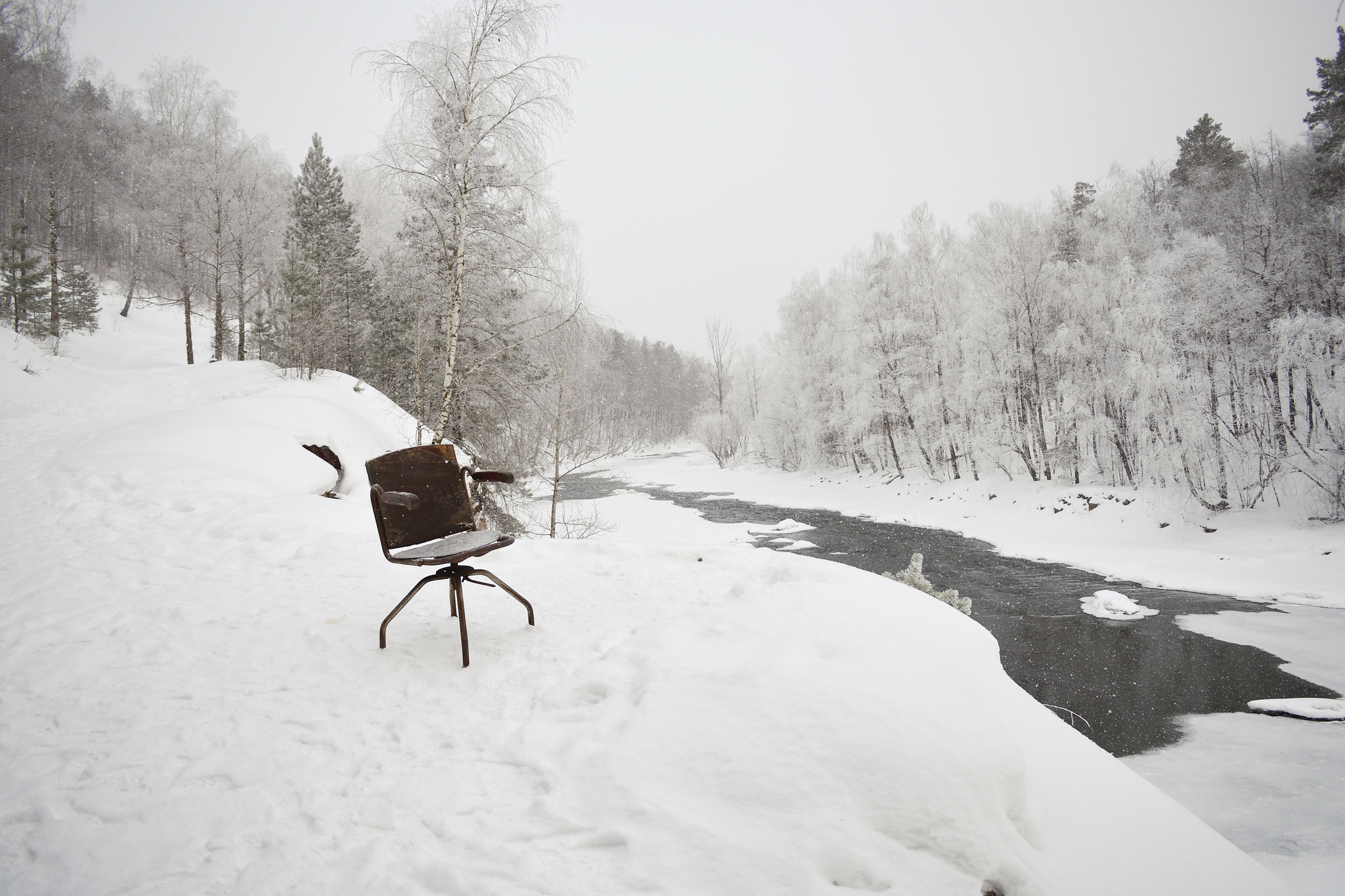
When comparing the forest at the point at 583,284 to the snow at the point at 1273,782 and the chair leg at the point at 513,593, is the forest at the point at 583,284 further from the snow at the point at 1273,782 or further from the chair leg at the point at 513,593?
the snow at the point at 1273,782

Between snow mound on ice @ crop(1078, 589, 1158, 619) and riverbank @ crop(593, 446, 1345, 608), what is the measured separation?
199 centimetres

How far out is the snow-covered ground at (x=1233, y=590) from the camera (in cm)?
397

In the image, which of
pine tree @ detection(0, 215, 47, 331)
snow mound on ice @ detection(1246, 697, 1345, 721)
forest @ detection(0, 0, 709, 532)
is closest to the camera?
snow mound on ice @ detection(1246, 697, 1345, 721)

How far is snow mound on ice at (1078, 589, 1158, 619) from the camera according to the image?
28.4 ft

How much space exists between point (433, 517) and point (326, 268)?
58.2 feet

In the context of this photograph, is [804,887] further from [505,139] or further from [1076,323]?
[1076,323]

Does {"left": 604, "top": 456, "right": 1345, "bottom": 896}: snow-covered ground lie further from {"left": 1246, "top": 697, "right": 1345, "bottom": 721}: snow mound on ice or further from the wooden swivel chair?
the wooden swivel chair

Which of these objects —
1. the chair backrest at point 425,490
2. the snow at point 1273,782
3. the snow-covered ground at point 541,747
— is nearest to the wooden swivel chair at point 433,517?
the chair backrest at point 425,490

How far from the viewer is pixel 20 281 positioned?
47.0 feet

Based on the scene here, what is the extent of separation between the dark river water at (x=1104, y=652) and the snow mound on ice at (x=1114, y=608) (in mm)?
180

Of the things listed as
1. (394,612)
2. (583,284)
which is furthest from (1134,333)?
(394,612)

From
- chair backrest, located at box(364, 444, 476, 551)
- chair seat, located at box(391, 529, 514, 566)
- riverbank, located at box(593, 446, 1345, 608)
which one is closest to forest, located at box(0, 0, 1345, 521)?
riverbank, located at box(593, 446, 1345, 608)

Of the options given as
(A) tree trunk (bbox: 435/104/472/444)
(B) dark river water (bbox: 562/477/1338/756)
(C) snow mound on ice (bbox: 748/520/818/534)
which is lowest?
(B) dark river water (bbox: 562/477/1338/756)

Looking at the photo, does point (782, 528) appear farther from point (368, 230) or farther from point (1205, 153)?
point (368, 230)
